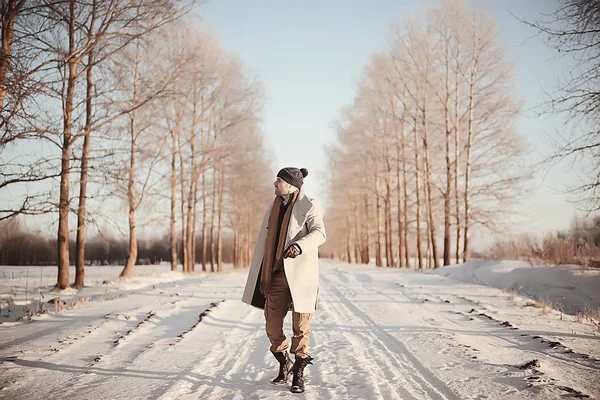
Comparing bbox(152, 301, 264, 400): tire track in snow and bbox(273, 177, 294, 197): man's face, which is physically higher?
bbox(273, 177, 294, 197): man's face

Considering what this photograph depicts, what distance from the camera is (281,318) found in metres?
3.87

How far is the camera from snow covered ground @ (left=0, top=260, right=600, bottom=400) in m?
3.42

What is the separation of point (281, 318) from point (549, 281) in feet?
26.6

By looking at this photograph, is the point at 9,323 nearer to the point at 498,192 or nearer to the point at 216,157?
the point at 216,157

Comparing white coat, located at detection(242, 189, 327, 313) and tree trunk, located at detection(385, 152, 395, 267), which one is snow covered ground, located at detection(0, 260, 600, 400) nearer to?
white coat, located at detection(242, 189, 327, 313)

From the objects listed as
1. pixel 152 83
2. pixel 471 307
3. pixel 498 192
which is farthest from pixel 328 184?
pixel 471 307

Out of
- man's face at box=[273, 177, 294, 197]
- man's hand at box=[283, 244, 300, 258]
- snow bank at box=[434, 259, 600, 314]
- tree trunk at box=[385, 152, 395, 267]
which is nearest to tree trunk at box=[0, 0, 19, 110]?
man's face at box=[273, 177, 294, 197]

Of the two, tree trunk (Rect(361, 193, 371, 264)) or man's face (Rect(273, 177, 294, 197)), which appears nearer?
man's face (Rect(273, 177, 294, 197))

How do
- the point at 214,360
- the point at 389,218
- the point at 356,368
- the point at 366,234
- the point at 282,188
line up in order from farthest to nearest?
the point at 366,234 → the point at 389,218 → the point at 214,360 → the point at 356,368 → the point at 282,188

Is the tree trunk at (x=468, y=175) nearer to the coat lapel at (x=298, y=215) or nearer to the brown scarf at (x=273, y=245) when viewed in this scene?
the coat lapel at (x=298, y=215)

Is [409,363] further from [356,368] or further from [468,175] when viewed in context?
[468,175]

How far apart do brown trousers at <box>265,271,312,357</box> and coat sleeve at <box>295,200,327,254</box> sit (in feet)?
1.56

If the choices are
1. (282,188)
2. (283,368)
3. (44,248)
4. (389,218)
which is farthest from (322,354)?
(44,248)

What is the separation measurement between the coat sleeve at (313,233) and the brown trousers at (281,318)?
476 mm
